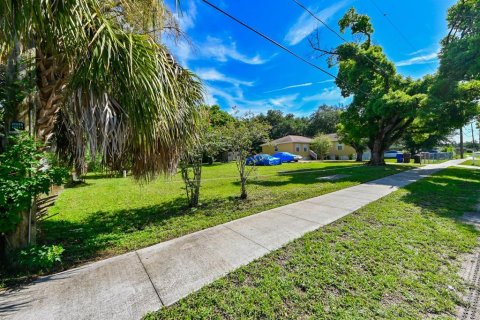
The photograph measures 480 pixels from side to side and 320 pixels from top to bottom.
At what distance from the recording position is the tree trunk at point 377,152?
19.2 metres

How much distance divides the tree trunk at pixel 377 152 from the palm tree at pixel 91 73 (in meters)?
20.7

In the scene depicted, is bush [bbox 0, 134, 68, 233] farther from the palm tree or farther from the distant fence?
the distant fence

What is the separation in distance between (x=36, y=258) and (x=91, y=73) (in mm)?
2554

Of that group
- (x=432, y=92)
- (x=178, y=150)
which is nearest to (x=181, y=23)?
(x=178, y=150)

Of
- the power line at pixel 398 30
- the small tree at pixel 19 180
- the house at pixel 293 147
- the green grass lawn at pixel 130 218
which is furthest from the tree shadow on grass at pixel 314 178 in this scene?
the house at pixel 293 147

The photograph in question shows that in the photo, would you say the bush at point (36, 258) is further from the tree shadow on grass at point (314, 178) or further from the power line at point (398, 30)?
the power line at point (398, 30)

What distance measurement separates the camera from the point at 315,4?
6691mm

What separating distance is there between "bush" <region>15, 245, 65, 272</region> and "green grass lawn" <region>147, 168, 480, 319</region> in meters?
1.86

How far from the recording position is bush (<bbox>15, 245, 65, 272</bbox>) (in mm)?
2839

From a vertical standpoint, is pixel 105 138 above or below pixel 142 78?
below

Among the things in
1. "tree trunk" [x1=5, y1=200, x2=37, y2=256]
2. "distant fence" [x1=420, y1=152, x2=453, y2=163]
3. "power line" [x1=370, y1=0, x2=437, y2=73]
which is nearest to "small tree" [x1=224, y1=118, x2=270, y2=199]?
"tree trunk" [x1=5, y1=200, x2=37, y2=256]

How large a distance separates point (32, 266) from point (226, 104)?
19.3 ft

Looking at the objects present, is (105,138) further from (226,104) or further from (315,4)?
(315,4)

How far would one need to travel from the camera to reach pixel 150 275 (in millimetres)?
2891
